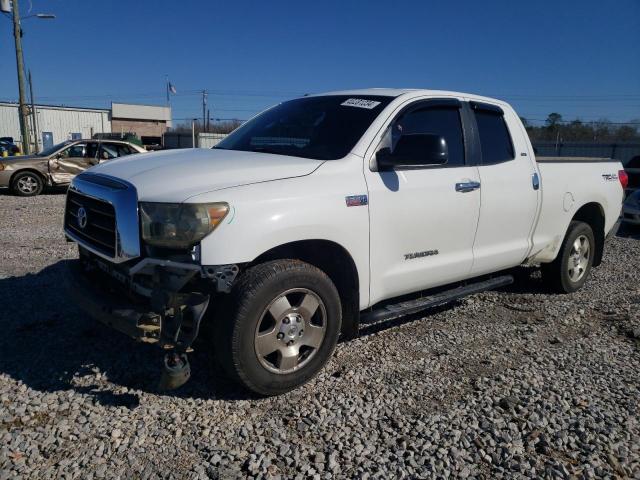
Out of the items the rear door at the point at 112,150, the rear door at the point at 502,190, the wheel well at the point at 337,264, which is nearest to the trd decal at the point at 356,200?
the wheel well at the point at 337,264

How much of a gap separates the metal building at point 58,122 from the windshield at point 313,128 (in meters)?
49.8

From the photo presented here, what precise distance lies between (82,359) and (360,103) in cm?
276

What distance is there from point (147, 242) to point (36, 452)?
3.89ft

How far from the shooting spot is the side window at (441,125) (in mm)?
3908

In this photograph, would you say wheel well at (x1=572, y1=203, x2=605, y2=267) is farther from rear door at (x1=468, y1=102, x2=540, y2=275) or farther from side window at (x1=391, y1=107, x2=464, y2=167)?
side window at (x1=391, y1=107, x2=464, y2=167)

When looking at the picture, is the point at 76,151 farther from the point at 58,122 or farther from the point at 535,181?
the point at 58,122

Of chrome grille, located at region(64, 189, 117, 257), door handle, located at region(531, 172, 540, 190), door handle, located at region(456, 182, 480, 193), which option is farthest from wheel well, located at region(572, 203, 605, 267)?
chrome grille, located at region(64, 189, 117, 257)

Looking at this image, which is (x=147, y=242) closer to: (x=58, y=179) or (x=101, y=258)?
(x=101, y=258)

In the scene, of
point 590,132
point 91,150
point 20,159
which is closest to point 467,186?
point 91,150

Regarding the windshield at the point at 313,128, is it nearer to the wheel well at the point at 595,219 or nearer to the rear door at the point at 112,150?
the wheel well at the point at 595,219

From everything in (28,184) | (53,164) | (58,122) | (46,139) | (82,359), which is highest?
(58,122)

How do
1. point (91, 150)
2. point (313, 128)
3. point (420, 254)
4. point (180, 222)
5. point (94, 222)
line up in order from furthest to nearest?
point (91, 150) < point (313, 128) < point (420, 254) < point (94, 222) < point (180, 222)

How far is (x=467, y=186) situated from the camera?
403 centimetres

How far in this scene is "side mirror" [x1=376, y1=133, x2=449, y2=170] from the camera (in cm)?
339
